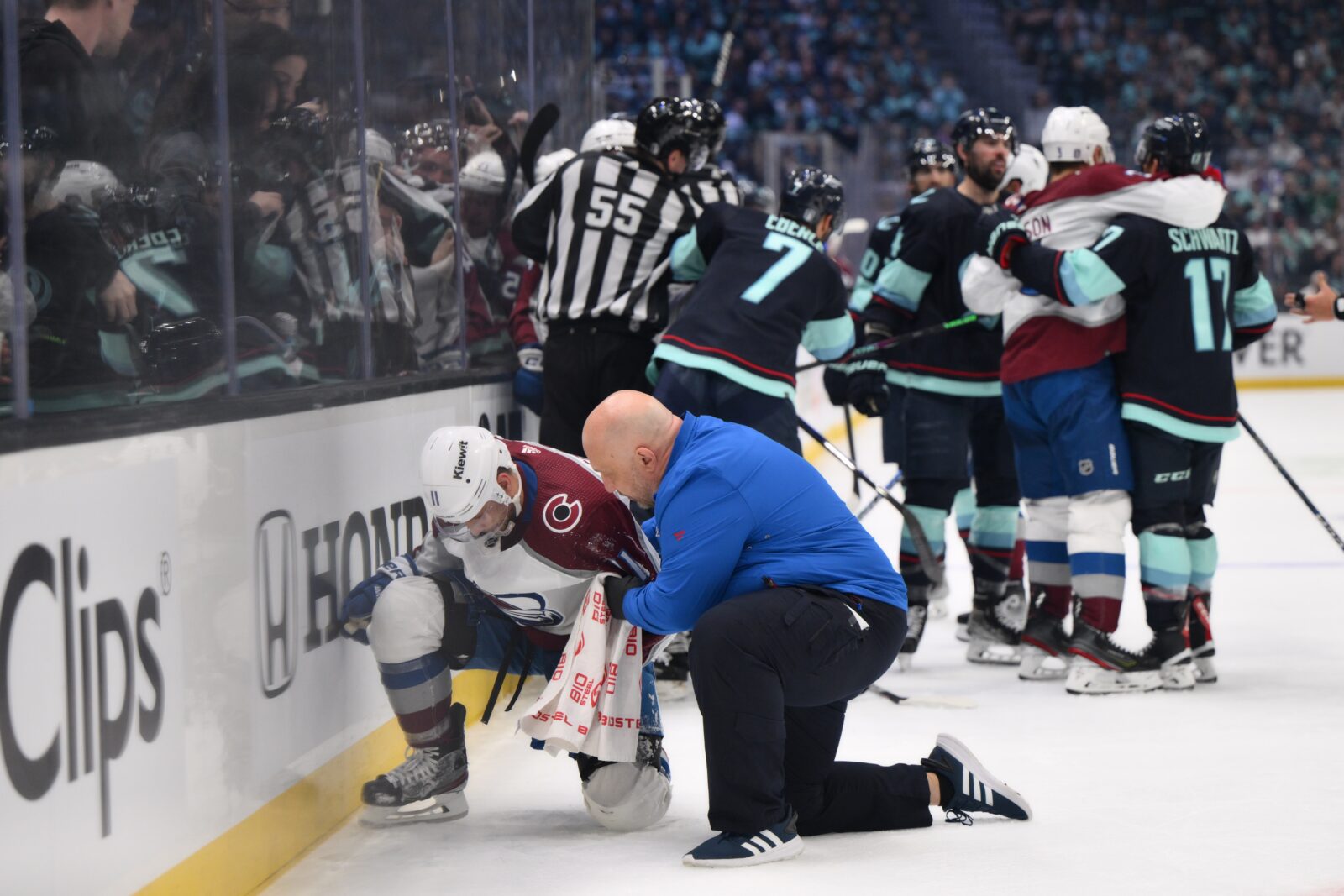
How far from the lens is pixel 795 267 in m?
4.18

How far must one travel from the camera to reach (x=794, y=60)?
1761cm

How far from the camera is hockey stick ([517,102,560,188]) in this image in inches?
193

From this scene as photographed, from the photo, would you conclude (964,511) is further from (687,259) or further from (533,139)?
(533,139)

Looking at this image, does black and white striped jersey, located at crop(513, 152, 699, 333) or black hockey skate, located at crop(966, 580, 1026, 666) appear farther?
black hockey skate, located at crop(966, 580, 1026, 666)

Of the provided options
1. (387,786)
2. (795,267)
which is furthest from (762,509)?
(795,267)

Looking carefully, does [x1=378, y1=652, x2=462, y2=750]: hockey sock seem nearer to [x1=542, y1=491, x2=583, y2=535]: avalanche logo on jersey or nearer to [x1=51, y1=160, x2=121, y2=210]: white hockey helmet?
[x1=542, y1=491, x2=583, y2=535]: avalanche logo on jersey

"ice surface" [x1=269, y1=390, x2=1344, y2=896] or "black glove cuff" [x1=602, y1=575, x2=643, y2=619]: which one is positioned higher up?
"black glove cuff" [x1=602, y1=575, x2=643, y2=619]

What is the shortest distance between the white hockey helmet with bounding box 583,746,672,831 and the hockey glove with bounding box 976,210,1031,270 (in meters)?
1.93

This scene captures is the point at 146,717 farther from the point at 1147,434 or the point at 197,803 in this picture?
the point at 1147,434

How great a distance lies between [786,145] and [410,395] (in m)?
8.91

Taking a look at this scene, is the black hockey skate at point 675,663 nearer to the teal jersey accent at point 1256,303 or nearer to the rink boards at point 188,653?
the rink boards at point 188,653

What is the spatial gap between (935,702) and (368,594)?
5.67ft

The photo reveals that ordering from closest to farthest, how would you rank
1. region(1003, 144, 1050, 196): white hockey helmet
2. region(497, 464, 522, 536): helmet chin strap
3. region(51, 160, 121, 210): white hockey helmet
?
region(51, 160, 121, 210): white hockey helmet → region(497, 464, 522, 536): helmet chin strap → region(1003, 144, 1050, 196): white hockey helmet

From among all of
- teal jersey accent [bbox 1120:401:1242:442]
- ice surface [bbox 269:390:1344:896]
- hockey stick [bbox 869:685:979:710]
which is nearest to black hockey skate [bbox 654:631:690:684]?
ice surface [bbox 269:390:1344:896]
